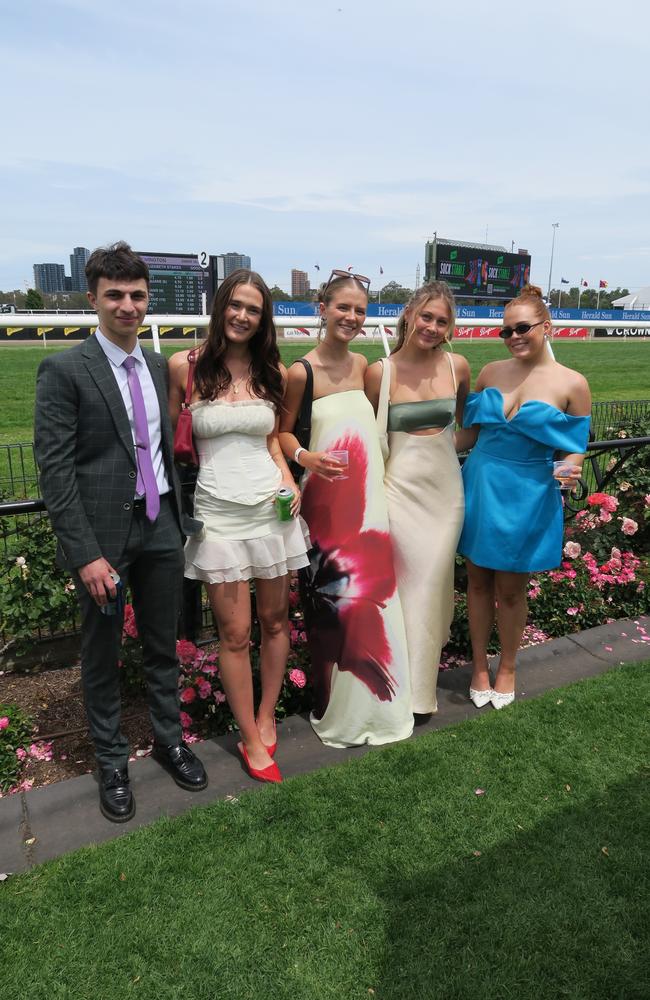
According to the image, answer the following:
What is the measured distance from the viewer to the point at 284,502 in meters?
2.70

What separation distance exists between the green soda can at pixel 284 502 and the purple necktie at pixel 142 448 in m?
0.47

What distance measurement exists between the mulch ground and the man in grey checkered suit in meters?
0.43

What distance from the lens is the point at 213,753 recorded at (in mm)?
2994

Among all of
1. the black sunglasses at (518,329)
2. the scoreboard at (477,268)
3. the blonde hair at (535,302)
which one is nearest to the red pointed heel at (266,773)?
the black sunglasses at (518,329)

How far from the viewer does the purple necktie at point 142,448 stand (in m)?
2.44

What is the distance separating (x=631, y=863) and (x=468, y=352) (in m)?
28.8

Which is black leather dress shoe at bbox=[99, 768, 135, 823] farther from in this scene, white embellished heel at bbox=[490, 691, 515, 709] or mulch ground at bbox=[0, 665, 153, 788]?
white embellished heel at bbox=[490, 691, 515, 709]

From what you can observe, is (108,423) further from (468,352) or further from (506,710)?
(468,352)

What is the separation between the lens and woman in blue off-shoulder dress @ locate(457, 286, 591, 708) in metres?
3.08

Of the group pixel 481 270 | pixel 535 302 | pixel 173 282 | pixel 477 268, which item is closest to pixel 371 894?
pixel 535 302

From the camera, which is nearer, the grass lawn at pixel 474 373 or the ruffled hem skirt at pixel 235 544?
the ruffled hem skirt at pixel 235 544

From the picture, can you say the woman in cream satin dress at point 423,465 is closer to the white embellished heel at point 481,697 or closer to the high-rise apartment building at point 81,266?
the white embellished heel at point 481,697

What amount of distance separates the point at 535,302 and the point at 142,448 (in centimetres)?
184

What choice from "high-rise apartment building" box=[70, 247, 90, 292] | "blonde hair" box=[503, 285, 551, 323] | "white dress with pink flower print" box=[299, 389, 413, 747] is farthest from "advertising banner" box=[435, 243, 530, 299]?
"white dress with pink flower print" box=[299, 389, 413, 747]
